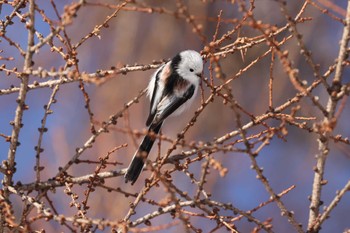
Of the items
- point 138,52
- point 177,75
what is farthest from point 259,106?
point 177,75

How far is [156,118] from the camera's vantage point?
123 inches

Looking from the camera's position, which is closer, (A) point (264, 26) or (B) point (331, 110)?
(A) point (264, 26)

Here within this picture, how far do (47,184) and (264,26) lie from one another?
1.15 metres

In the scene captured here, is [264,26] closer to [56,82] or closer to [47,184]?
[56,82]

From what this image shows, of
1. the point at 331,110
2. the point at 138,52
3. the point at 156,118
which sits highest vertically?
the point at 138,52

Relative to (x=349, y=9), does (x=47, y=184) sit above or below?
above

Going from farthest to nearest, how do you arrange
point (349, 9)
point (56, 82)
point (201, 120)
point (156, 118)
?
point (201, 120) → point (156, 118) → point (56, 82) → point (349, 9)

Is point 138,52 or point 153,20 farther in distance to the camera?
point 153,20

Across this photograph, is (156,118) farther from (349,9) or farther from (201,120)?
(201,120)

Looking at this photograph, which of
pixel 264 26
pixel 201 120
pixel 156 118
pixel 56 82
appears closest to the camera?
pixel 264 26

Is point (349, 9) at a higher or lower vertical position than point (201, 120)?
lower

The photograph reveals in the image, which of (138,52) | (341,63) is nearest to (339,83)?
(341,63)

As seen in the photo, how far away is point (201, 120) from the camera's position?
27.2 feet

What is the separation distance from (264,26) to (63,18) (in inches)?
25.6
